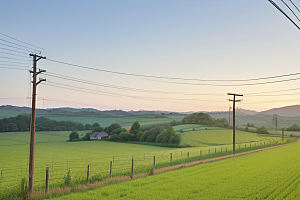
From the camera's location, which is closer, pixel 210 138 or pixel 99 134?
pixel 210 138

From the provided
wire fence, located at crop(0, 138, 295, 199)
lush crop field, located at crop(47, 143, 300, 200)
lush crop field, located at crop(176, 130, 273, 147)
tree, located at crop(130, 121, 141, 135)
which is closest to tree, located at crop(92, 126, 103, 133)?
tree, located at crop(130, 121, 141, 135)

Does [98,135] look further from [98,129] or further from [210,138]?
[210,138]

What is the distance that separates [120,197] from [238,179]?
37.3 ft

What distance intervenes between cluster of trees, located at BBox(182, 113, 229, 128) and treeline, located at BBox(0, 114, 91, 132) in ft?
165

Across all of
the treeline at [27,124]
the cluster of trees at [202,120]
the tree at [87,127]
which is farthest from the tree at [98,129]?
the cluster of trees at [202,120]

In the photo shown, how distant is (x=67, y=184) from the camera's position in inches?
754

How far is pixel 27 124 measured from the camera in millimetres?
85812

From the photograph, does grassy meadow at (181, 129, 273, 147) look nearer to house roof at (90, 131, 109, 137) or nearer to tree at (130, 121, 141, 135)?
tree at (130, 121, 141, 135)

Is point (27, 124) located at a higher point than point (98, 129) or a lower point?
higher

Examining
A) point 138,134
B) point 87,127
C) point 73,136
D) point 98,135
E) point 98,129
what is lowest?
point 98,135

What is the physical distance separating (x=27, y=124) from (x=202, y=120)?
77471 mm

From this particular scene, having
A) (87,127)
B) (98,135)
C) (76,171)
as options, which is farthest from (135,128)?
(76,171)

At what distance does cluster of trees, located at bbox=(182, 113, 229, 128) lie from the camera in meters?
125

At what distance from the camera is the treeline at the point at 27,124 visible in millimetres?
85438
